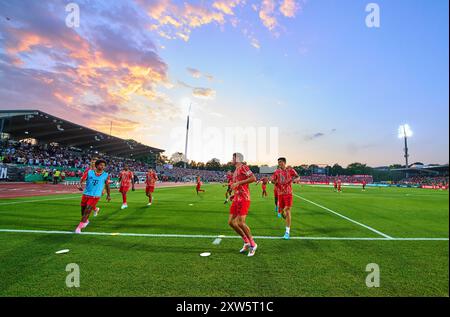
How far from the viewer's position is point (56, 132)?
42219mm

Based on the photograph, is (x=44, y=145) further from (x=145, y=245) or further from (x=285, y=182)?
(x=285, y=182)

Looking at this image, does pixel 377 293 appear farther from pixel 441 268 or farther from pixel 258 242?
pixel 258 242

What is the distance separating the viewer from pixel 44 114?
32906mm

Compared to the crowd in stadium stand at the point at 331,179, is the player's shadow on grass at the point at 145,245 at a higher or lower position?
higher

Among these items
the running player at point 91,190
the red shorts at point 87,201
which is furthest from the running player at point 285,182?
the red shorts at point 87,201

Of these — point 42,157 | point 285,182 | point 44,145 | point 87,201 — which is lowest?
point 87,201

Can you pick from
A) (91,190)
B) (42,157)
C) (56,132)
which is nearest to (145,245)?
(91,190)


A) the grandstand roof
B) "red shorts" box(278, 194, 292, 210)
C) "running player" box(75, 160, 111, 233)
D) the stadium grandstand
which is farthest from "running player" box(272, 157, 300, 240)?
the grandstand roof

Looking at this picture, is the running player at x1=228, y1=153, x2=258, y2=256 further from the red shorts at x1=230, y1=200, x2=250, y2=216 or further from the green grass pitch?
the green grass pitch

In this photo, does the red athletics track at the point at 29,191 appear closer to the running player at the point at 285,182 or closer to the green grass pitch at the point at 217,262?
the green grass pitch at the point at 217,262

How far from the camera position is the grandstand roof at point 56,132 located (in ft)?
108

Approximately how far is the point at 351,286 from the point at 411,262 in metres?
2.06

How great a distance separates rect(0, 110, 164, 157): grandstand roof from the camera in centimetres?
3289
